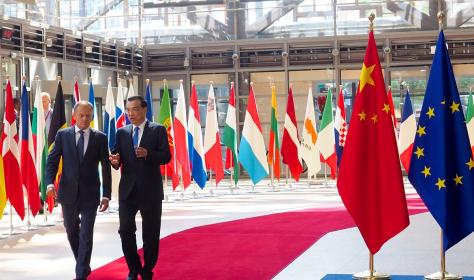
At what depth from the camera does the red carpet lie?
754 centimetres

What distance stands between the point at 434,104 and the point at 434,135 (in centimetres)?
22

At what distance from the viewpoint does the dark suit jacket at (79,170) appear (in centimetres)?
703

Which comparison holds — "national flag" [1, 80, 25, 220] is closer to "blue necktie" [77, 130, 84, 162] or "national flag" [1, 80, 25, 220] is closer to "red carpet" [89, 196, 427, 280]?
"red carpet" [89, 196, 427, 280]

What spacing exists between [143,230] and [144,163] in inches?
19.6

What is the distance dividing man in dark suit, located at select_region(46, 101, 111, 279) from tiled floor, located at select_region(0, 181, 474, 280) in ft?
1.96

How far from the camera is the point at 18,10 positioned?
636 inches

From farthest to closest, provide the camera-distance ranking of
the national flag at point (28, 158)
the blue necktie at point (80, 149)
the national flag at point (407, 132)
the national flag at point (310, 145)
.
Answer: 1. the national flag at point (310, 145)
2. the national flag at point (407, 132)
3. the national flag at point (28, 158)
4. the blue necktie at point (80, 149)

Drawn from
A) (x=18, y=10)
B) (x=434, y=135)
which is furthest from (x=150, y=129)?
(x=18, y=10)

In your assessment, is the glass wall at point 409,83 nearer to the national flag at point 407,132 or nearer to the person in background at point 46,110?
the national flag at point 407,132

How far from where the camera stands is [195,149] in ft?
54.7

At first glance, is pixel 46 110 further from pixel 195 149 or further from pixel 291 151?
pixel 291 151

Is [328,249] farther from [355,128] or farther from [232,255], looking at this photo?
[355,128]

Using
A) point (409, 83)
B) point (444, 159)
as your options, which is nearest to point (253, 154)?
point (409, 83)

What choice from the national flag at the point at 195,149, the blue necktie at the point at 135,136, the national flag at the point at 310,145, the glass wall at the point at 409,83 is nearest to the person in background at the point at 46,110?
the national flag at the point at 195,149
